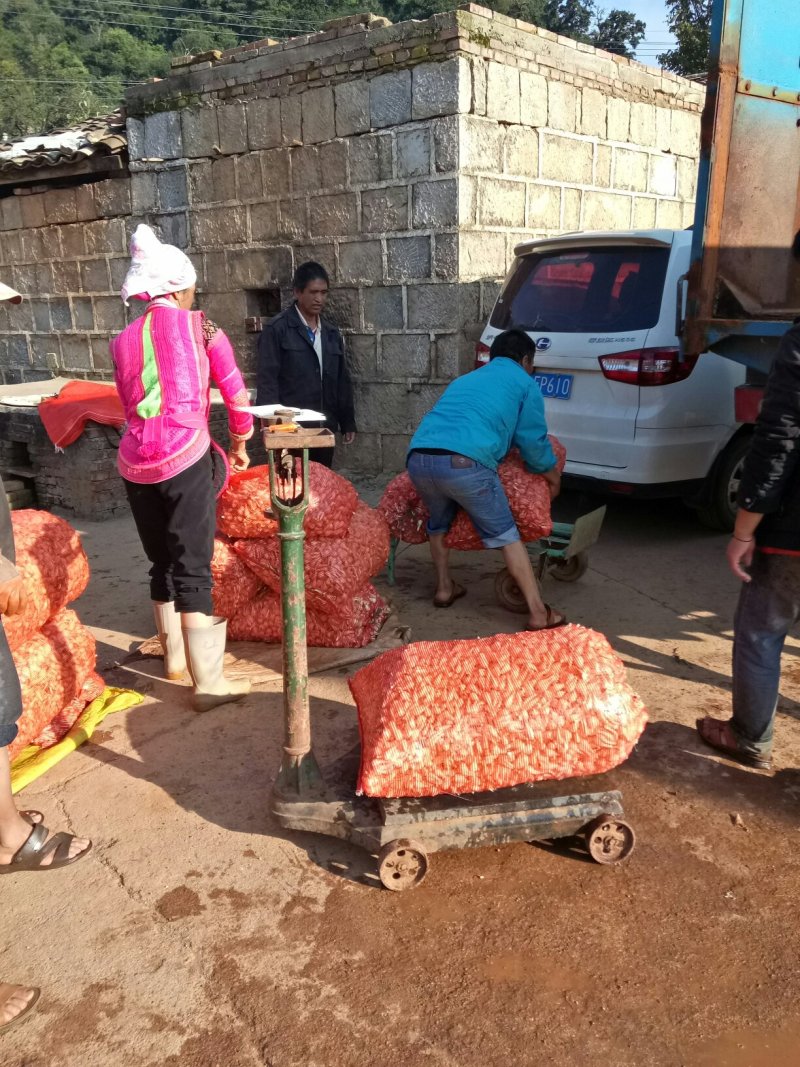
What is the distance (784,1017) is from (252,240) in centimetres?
745

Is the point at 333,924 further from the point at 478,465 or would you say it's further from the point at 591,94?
the point at 591,94

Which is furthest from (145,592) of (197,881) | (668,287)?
(668,287)

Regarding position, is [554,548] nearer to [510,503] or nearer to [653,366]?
[510,503]

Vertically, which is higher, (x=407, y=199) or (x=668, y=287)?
(x=407, y=199)

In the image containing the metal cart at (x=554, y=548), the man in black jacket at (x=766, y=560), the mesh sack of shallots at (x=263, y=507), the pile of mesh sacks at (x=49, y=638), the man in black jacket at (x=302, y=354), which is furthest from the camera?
the man in black jacket at (x=302, y=354)

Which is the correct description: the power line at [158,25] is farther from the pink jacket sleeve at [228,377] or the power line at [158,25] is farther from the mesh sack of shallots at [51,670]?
the mesh sack of shallots at [51,670]

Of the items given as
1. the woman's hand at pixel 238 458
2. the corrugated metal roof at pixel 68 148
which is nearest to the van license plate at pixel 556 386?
the woman's hand at pixel 238 458

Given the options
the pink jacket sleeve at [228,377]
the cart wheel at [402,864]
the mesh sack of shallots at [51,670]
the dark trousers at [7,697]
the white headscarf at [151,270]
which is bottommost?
the cart wheel at [402,864]

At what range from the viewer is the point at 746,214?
4469 millimetres

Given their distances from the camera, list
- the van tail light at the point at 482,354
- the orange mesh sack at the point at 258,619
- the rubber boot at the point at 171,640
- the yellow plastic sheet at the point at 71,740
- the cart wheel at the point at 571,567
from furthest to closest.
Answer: the van tail light at the point at 482,354 < the cart wheel at the point at 571,567 < the orange mesh sack at the point at 258,619 < the rubber boot at the point at 171,640 < the yellow plastic sheet at the point at 71,740

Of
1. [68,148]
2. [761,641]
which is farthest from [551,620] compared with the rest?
[68,148]

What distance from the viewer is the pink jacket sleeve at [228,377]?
358 centimetres

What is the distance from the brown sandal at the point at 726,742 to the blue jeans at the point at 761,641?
0.08ft

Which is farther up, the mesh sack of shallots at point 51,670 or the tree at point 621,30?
the tree at point 621,30
